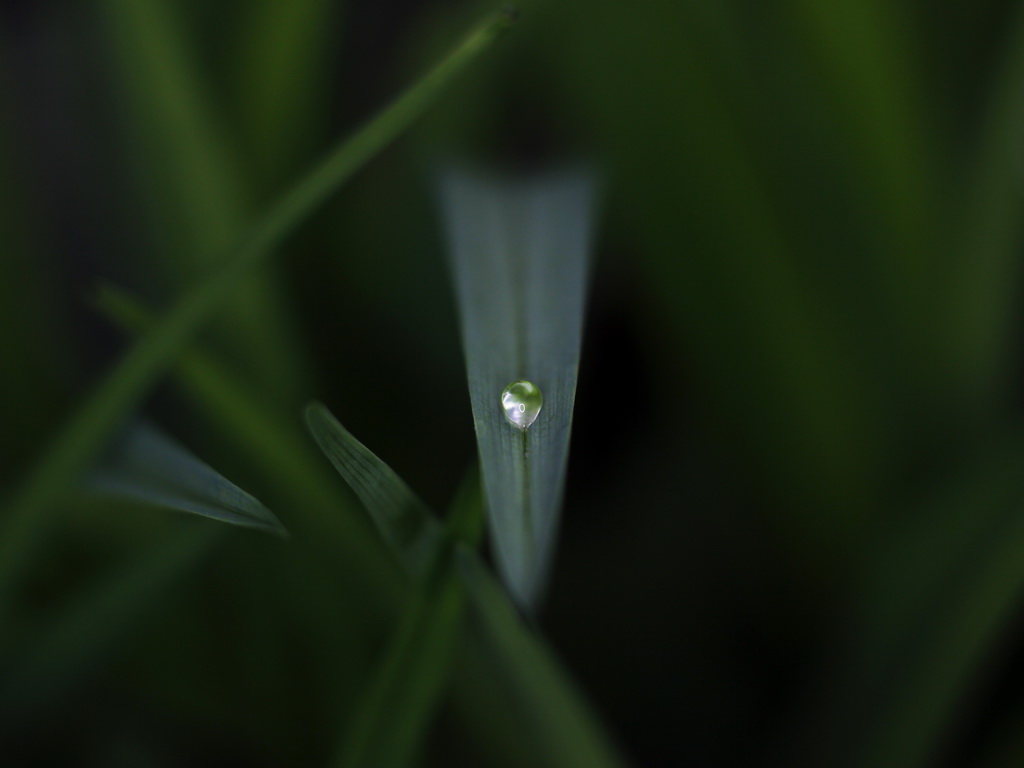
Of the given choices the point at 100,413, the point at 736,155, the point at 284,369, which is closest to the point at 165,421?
the point at 284,369

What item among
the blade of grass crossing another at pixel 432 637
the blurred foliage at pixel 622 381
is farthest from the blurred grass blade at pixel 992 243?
the blade of grass crossing another at pixel 432 637

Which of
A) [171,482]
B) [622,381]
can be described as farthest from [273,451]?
[622,381]

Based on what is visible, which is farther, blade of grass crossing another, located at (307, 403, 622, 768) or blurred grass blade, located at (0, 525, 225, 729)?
blurred grass blade, located at (0, 525, 225, 729)

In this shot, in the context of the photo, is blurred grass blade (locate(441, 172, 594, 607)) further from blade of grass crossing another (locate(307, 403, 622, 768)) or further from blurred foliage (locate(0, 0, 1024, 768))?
blurred foliage (locate(0, 0, 1024, 768))

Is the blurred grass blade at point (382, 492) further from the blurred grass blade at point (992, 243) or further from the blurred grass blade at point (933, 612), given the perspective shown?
the blurred grass blade at point (992, 243)

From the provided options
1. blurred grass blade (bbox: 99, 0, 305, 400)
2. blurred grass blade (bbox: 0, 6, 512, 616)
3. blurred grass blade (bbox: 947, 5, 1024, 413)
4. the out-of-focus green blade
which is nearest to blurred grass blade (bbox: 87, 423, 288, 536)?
blurred grass blade (bbox: 0, 6, 512, 616)

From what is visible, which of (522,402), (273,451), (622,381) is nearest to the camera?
(522,402)

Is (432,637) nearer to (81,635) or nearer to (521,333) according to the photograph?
(521,333)
